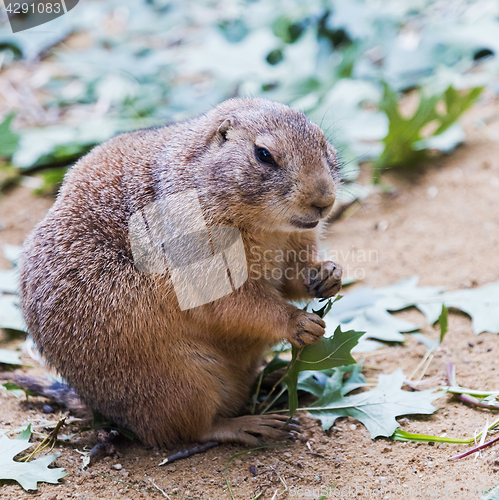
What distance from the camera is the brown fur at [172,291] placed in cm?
327

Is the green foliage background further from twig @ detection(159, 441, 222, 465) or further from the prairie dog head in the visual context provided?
twig @ detection(159, 441, 222, 465)

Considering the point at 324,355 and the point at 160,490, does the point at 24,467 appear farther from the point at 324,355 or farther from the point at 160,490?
the point at 324,355

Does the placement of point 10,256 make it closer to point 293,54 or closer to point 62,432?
point 62,432

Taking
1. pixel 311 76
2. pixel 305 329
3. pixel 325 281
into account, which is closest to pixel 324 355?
pixel 305 329

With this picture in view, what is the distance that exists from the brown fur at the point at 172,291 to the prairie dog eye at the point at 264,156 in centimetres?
3

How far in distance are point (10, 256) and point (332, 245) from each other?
326cm

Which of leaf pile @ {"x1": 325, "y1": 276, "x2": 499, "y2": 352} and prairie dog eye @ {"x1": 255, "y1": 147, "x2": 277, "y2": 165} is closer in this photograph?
prairie dog eye @ {"x1": 255, "y1": 147, "x2": 277, "y2": 165}

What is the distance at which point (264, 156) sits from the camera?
322 centimetres

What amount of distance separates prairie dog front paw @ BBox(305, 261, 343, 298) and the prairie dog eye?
82 cm

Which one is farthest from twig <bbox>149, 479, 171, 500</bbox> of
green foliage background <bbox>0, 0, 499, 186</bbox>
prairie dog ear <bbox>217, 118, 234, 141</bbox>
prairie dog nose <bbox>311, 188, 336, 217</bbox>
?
green foliage background <bbox>0, 0, 499, 186</bbox>

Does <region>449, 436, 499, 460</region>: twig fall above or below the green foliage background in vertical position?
below

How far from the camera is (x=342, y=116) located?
6.67 m

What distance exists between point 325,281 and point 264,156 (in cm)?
93

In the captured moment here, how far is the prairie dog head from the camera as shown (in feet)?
10.2
